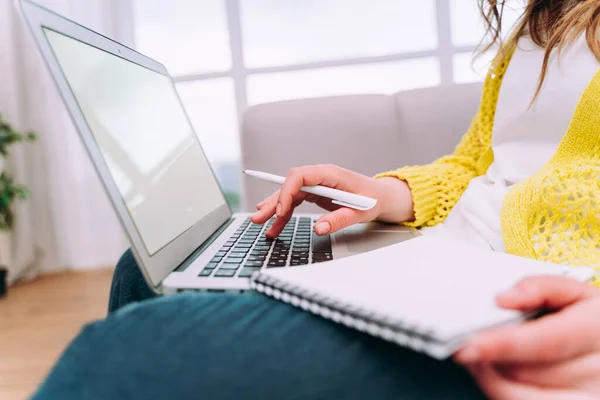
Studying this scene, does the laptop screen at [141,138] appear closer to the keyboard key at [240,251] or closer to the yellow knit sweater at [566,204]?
the keyboard key at [240,251]

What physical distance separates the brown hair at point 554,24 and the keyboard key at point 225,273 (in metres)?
0.40

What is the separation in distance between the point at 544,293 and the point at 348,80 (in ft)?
6.30

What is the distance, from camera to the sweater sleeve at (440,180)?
23.7 inches

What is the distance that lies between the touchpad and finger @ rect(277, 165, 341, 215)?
77mm

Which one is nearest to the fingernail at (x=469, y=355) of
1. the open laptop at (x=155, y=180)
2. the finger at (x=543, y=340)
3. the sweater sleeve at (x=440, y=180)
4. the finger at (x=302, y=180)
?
the finger at (x=543, y=340)

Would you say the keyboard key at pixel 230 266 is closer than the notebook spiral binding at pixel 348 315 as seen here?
No

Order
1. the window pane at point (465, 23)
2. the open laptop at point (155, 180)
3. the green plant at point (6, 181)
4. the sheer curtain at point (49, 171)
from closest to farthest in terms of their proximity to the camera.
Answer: the open laptop at point (155, 180) < the green plant at point (6, 181) < the sheer curtain at point (49, 171) < the window pane at point (465, 23)

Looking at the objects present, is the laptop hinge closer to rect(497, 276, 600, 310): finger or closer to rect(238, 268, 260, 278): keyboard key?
rect(238, 268, 260, 278): keyboard key

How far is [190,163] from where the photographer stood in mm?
614

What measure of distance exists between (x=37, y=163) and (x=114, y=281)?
175 cm

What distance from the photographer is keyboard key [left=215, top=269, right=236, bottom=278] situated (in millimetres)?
365

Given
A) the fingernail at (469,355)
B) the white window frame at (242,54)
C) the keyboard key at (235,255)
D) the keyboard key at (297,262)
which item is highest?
the white window frame at (242,54)

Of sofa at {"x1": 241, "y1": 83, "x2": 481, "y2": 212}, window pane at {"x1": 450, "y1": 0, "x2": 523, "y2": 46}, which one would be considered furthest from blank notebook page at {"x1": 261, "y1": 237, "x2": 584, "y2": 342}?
window pane at {"x1": 450, "y1": 0, "x2": 523, "y2": 46}

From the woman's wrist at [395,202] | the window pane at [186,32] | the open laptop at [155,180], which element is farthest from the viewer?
the window pane at [186,32]
